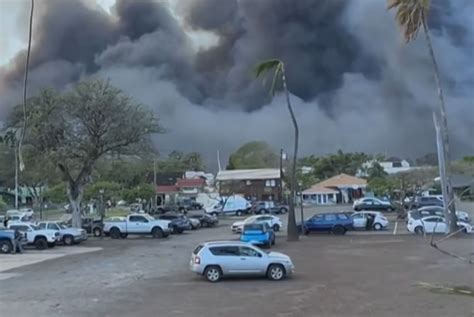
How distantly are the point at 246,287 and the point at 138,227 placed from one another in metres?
24.2

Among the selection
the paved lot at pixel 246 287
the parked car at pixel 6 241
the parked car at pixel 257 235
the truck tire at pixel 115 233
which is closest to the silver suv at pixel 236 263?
the paved lot at pixel 246 287

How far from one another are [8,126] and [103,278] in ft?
87.9

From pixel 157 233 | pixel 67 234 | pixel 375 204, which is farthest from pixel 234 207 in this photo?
pixel 67 234

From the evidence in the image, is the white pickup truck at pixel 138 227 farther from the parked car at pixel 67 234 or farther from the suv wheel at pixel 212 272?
the suv wheel at pixel 212 272

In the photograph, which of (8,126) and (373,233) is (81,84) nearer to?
(8,126)

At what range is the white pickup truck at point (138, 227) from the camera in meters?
39.8

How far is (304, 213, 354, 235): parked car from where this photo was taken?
38312 millimetres

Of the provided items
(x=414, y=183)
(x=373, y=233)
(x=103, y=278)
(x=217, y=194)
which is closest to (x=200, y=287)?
(x=103, y=278)

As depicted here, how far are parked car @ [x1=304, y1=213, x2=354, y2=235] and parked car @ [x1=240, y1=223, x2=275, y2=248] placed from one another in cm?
829

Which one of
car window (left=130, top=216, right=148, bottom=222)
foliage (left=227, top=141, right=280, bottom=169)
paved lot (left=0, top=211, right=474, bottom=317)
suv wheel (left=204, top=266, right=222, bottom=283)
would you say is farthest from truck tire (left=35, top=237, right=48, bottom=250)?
foliage (left=227, top=141, right=280, bottom=169)

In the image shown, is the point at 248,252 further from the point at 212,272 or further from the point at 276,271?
the point at 212,272

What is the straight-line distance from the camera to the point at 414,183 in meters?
67.6

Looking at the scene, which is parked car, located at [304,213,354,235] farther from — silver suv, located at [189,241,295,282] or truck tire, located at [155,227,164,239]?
silver suv, located at [189,241,295,282]

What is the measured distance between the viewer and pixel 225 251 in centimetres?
1856
